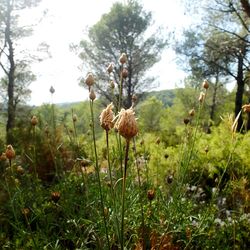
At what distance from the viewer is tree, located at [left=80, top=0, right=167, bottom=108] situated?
1756 cm

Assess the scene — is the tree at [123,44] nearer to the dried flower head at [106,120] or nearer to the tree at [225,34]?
the tree at [225,34]

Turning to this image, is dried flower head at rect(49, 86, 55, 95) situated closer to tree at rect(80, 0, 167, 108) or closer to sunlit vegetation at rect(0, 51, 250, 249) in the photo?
sunlit vegetation at rect(0, 51, 250, 249)

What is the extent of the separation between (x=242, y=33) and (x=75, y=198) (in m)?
11.5

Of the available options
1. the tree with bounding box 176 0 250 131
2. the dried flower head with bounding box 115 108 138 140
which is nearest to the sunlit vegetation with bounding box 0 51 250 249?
the dried flower head with bounding box 115 108 138 140

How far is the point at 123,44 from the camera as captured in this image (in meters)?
17.8

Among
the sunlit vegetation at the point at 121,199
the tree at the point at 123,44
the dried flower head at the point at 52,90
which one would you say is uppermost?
the tree at the point at 123,44

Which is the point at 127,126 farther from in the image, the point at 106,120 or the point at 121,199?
the point at 121,199

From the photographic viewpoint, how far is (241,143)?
477cm

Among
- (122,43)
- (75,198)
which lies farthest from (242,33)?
(75,198)

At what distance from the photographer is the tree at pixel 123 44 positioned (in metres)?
17.6

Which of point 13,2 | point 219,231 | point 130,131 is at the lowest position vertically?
point 219,231

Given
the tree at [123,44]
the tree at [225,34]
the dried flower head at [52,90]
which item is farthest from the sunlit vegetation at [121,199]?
the tree at [123,44]

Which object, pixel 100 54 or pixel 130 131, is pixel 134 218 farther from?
pixel 100 54

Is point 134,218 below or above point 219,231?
above
